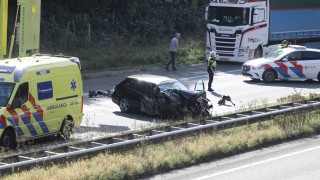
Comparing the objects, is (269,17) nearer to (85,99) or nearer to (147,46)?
(147,46)

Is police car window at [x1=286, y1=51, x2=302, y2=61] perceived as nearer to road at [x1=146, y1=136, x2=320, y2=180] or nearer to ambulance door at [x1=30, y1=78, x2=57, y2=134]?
road at [x1=146, y1=136, x2=320, y2=180]

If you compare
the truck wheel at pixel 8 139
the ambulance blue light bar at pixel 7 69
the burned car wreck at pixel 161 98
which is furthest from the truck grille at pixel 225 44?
the truck wheel at pixel 8 139

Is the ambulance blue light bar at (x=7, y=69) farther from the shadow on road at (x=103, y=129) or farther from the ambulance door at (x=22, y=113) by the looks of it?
the shadow on road at (x=103, y=129)

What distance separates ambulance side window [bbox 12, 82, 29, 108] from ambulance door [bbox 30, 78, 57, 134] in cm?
16

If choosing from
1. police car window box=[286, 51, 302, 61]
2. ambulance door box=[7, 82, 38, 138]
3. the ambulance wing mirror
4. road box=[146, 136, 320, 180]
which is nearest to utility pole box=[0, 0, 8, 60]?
ambulance door box=[7, 82, 38, 138]

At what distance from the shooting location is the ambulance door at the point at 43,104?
18.5m

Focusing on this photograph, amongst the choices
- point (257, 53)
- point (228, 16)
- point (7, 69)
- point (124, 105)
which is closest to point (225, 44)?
point (228, 16)

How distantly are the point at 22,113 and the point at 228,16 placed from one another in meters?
21.5

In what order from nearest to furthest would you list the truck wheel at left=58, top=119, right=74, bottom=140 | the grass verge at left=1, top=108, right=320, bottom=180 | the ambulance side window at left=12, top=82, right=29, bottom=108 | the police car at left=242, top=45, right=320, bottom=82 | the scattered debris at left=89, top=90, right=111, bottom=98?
the grass verge at left=1, top=108, right=320, bottom=180 < the ambulance side window at left=12, top=82, right=29, bottom=108 < the truck wheel at left=58, top=119, right=74, bottom=140 < the scattered debris at left=89, top=90, right=111, bottom=98 < the police car at left=242, top=45, right=320, bottom=82

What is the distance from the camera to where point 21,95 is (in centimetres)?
1828

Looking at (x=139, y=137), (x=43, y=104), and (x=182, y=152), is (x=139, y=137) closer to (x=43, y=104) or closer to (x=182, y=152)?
(x=182, y=152)

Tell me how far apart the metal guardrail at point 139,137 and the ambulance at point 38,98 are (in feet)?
7.89

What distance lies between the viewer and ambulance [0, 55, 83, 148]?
17.9m

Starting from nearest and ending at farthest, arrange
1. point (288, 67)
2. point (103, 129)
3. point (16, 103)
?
point (16, 103), point (103, 129), point (288, 67)
